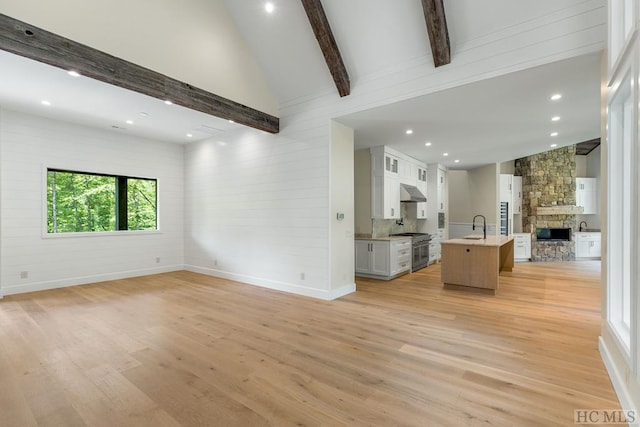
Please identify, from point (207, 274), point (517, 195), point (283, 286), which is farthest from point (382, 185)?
point (517, 195)

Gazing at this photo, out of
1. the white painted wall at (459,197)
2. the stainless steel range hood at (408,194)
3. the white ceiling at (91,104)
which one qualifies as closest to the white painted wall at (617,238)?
the stainless steel range hood at (408,194)

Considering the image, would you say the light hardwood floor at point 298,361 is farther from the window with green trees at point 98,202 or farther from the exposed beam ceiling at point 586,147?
the exposed beam ceiling at point 586,147

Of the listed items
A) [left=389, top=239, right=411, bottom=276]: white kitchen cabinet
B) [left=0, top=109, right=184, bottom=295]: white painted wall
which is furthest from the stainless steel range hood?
[left=0, top=109, right=184, bottom=295]: white painted wall

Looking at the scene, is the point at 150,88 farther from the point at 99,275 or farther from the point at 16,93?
the point at 99,275

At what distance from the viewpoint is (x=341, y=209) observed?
4.93m

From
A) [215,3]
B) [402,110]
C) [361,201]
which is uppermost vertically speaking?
[215,3]

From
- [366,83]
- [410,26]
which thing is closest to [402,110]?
[366,83]

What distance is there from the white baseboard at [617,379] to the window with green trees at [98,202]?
25.2ft

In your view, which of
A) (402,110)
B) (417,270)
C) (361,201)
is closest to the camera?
(402,110)

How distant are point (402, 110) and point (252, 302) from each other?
366cm

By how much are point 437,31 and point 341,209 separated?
2.72 meters

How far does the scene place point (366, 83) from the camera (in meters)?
4.33

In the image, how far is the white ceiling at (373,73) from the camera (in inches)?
132

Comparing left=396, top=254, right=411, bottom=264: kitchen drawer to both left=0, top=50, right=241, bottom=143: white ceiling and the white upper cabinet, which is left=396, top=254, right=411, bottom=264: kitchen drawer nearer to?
the white upper cabinet
